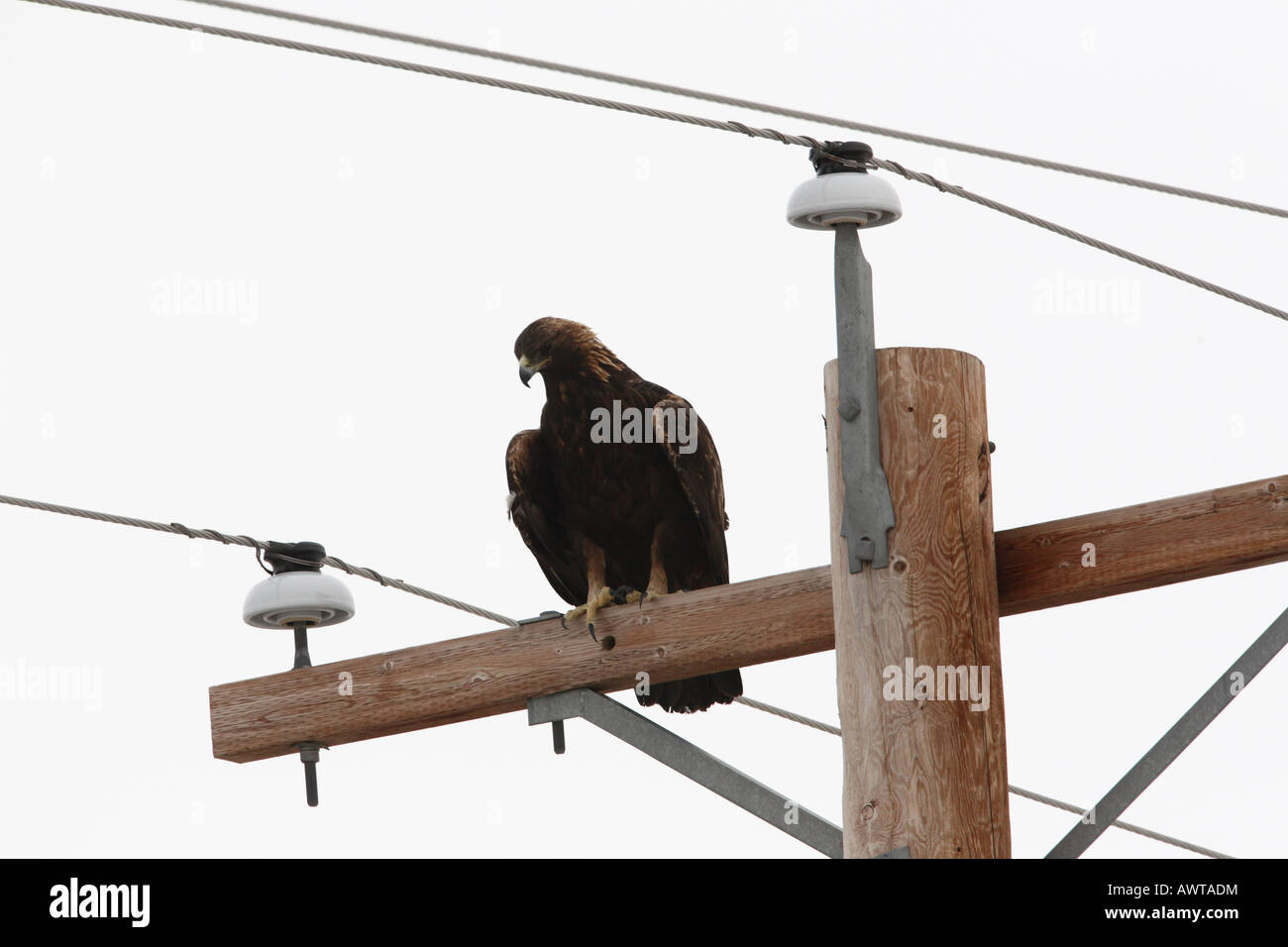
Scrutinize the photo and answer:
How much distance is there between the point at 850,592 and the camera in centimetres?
424

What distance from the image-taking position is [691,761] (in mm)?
4680

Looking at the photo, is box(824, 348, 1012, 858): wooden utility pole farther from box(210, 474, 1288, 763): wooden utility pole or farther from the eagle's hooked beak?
the eagle's hooked beak

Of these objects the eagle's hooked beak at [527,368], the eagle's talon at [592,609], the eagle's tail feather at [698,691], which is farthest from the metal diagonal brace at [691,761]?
the eagle's hooked beak at [527,368]

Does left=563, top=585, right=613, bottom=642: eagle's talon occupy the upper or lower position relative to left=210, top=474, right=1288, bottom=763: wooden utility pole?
upper

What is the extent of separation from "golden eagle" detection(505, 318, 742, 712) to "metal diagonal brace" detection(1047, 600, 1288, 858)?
2.47 metres

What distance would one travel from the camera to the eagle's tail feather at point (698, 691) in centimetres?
595

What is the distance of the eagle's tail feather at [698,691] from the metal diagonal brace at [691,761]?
839mm

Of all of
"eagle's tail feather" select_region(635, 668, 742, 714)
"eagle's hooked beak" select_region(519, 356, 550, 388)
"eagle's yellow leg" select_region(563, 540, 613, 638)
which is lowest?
"eagle's tail feather" select_region(635, 668, 742, 714)

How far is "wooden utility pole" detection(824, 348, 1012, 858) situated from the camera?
405 centimetres

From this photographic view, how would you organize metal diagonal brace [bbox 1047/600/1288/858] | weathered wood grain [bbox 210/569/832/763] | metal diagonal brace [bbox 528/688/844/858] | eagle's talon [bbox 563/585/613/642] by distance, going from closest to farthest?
metal diagonal brace [bbox 1047/600/1288/858], metal diagonal brace [bbox 528/688/844/858], weathered wood grain [bbox 210/569/832/763], eagle's talon [bbox 563/585/613/642]

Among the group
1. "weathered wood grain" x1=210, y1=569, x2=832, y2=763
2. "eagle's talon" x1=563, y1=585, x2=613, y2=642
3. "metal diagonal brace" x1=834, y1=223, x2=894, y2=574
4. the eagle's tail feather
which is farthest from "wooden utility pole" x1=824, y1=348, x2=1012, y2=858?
the eagle's tail feather

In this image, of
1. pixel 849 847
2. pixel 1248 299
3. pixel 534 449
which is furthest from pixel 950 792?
pixel 534 449

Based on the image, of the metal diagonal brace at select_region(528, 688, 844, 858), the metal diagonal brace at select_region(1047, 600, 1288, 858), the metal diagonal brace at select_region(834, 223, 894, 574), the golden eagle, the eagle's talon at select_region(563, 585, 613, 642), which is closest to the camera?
the metal diagonal brace at select_region(1047, 600, 1288, 858)

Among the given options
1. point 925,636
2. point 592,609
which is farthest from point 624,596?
point 925,636
